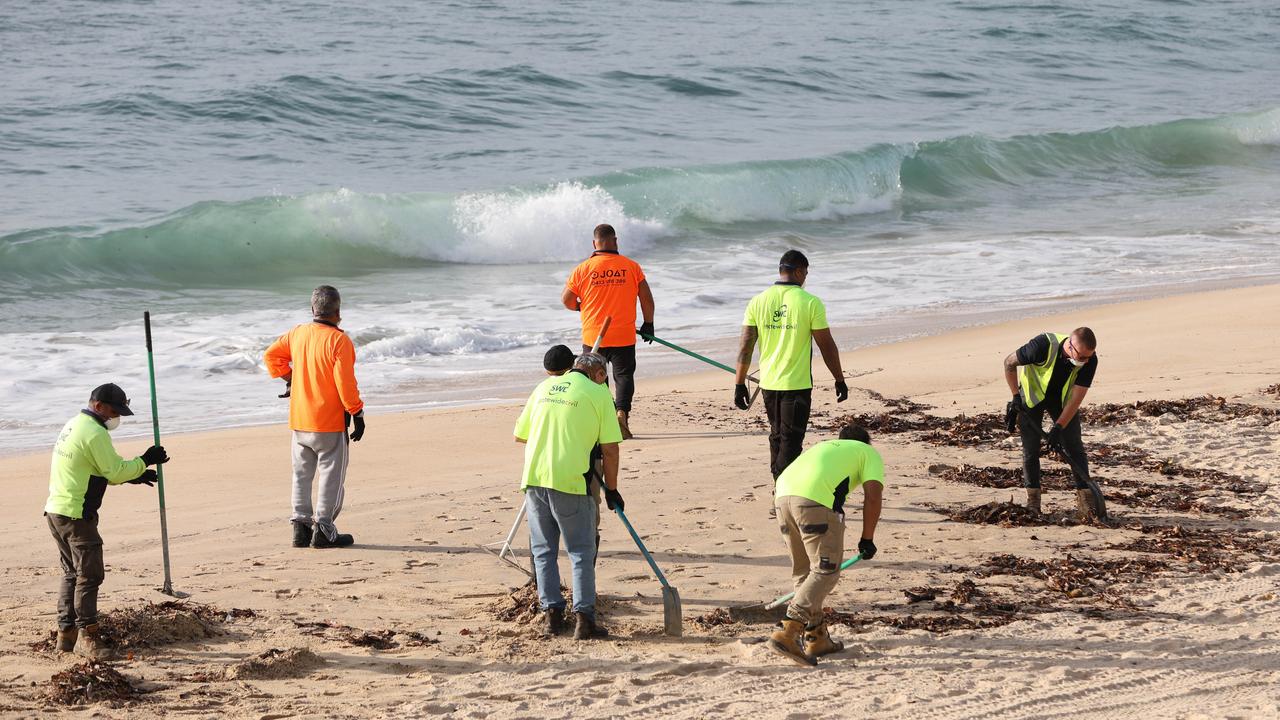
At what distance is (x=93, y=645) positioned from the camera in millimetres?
6609

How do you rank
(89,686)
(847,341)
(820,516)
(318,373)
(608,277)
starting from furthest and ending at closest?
1. (847,341)
2. (608,277)
3. (318,373)
4. (820,516)
5. (89,686)

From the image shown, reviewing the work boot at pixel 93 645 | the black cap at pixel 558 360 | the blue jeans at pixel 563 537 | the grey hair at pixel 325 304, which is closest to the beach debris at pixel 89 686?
the work boot at pixel 93 645

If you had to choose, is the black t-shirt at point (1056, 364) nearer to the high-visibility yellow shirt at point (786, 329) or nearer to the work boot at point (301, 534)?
the high-visibility yellow shirt at point (786, 329)

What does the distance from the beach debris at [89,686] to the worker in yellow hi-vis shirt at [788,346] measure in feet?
13.5

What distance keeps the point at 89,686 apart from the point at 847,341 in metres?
10.7

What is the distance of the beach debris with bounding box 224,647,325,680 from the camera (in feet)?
21.0

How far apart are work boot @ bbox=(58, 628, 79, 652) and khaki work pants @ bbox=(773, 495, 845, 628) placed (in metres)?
3.43

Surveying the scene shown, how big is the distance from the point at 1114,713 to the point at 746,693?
1.58 meters

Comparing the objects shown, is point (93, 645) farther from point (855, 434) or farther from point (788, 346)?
point (788, 346)

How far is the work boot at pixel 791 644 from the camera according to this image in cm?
650

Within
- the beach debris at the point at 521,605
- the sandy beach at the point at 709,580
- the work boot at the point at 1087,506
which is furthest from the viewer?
the work boot at the point at 1087,506

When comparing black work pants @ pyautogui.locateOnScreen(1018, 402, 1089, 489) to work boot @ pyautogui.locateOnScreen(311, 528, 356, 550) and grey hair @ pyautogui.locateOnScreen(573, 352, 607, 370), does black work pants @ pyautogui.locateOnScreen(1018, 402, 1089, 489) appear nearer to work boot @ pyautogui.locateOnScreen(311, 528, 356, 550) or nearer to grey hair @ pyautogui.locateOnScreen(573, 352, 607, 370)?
grey hair @ pyautogui.locateOnScreen(573, 352, 607, 370)

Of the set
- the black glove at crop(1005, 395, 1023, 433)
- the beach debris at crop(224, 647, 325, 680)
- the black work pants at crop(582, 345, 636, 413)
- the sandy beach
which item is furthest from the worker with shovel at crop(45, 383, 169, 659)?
the black glove at crop(1005, 395, 1023, 433)

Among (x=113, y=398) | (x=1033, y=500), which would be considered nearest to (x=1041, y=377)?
(x=1033, y=500)
